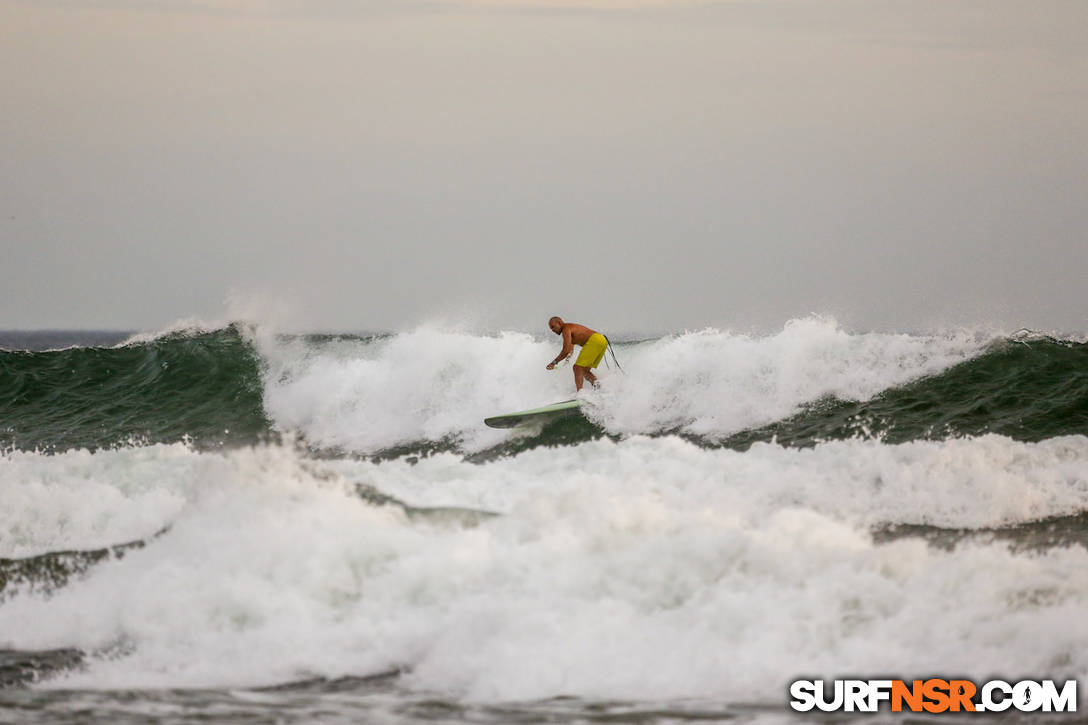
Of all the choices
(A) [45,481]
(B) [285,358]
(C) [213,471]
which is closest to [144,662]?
(C) [213,471]

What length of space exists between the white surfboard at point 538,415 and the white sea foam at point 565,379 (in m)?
0.31

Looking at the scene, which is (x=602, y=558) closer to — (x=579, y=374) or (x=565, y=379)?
(x=579, y=374)

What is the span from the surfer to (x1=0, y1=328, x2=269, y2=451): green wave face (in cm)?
483

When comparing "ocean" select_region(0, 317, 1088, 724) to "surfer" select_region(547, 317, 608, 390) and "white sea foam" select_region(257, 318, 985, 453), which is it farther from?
"surfer" select_region(547, 317, 608, 390)

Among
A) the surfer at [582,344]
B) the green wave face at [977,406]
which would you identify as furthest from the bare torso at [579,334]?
the green wave face at [977,406]

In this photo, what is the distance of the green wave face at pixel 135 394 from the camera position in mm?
16156

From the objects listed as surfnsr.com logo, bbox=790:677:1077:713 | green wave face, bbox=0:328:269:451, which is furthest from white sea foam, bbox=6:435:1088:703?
green wave face, bbox=0:328:269:451

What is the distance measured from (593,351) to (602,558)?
25.3 ft

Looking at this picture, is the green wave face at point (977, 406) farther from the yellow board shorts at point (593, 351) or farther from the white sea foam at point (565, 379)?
the yellow board shorts at point (593, 351)

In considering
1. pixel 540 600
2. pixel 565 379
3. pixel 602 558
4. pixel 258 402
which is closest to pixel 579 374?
pixel 565 379

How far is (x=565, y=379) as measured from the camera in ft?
Result: 51.6

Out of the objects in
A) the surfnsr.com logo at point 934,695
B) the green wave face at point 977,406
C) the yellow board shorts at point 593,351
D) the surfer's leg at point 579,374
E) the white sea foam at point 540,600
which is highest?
the yellow board shorts at point 593,351

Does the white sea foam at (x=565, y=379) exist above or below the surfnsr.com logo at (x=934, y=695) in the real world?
above

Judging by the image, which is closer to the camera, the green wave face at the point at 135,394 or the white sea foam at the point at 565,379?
the white sea foam at the point at 565,379
